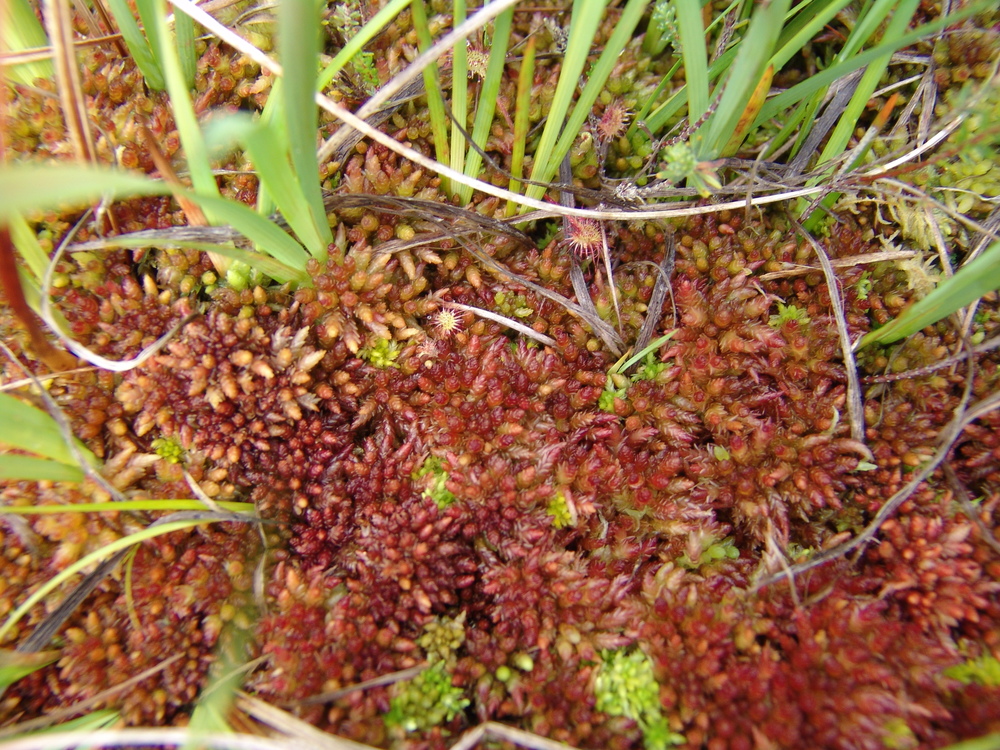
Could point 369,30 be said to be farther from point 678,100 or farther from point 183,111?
point 678,100

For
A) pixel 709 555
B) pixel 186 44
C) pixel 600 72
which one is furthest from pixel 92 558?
pixel 600 72

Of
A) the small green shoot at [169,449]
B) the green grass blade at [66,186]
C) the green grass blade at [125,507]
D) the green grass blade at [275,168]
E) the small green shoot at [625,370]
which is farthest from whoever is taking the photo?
the small green shoot at [625,370]

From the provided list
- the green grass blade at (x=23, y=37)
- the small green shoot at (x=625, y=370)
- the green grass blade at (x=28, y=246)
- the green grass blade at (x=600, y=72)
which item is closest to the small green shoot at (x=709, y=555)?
the small green shoot at (x=625, y=370)

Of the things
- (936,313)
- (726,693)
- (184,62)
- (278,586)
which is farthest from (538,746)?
(184,62)

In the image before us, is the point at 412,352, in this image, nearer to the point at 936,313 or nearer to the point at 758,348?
the point at 758,348

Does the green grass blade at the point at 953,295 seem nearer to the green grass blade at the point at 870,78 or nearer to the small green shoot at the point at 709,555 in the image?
the green grass blade at the point at 870,78

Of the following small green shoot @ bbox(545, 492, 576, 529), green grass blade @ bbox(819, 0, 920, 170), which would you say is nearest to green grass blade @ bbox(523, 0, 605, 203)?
green grass blade @ bbox(819, 0, 920, 170)
